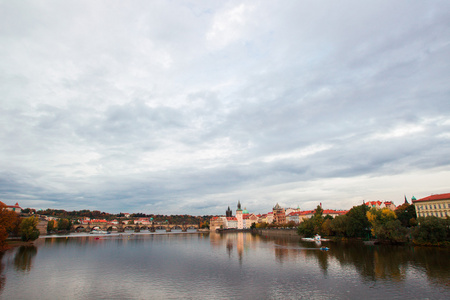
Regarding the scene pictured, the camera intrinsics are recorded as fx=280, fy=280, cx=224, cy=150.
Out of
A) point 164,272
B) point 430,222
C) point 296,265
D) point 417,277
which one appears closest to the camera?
point 417,277

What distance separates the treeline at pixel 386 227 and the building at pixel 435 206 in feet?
10.8

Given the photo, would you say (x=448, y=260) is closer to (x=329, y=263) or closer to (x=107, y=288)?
(x=329, y=263)

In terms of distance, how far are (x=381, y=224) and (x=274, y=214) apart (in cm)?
12877

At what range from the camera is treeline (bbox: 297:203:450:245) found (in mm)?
52000

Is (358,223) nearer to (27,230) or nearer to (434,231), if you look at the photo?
(434,231)

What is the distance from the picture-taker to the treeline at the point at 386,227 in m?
52.0

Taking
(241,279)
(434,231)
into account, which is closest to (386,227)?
(434,231)

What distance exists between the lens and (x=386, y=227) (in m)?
59.5

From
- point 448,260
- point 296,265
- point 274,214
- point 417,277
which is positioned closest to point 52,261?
point 296,265

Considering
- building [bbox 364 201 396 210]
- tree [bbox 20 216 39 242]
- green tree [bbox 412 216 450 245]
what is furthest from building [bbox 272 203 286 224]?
tree [bbox 20 216 39 242]

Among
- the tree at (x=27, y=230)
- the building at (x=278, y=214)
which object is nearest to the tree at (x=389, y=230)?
the tree at (x=27, y=230)

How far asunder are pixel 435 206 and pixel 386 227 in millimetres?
19695

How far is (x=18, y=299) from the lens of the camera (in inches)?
925

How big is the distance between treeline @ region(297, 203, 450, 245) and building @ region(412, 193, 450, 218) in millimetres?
3284
